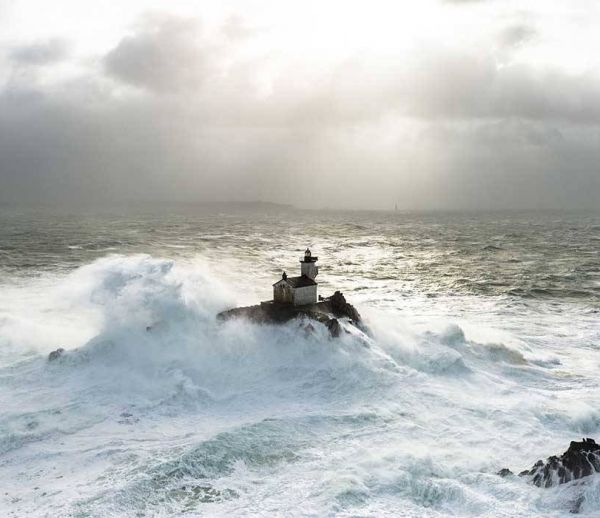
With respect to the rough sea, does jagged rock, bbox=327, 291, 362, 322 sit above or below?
above

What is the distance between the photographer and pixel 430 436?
57.0ft

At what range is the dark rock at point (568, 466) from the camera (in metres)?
14.7

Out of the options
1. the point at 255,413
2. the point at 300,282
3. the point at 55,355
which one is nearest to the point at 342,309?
the point at 300,282

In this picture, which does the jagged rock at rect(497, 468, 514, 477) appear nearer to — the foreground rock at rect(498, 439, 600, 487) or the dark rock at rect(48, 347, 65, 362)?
the foreground rock at rect(498, 439, 600, 487)

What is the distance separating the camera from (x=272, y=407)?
19.5 metres

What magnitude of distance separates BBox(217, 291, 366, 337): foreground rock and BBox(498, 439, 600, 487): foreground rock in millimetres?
10308

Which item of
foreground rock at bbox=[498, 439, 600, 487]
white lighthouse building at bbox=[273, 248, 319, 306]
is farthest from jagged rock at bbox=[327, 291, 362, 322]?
foreground rock at bbox=[498, 439, 600, 487]

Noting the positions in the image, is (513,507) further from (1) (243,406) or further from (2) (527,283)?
(2) (527,283)

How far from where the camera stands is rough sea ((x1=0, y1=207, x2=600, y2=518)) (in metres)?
14.2

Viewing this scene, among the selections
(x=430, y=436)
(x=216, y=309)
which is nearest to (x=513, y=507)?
(x=430, y=436)

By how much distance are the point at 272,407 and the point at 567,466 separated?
9777 millimetres

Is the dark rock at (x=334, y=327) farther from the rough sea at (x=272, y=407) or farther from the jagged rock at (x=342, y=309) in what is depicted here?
the jagged rock at (x=342, y=309)

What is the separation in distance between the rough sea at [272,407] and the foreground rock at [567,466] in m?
0.28

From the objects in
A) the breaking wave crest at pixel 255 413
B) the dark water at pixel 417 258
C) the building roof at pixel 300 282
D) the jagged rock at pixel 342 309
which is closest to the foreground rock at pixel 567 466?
the breaking wave crest at pixel 255 413
